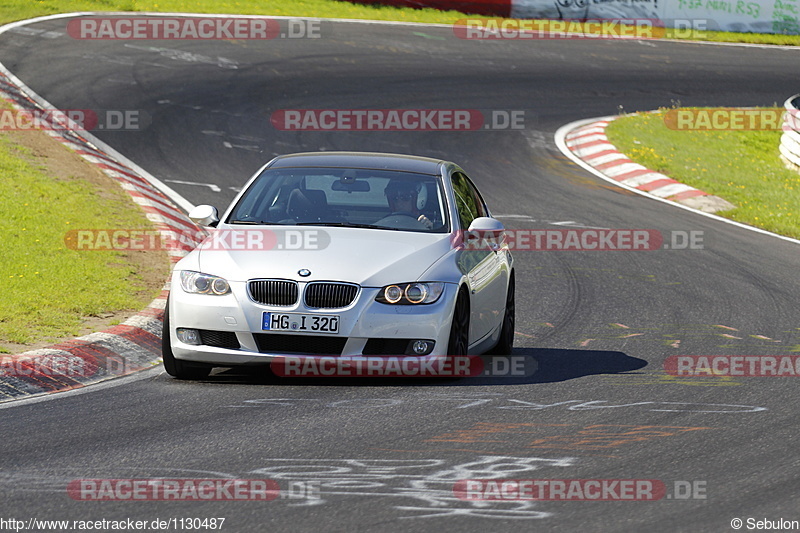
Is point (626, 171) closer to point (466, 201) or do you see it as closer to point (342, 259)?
point (466, 201)

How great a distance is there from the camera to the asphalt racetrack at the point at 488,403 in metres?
5.52

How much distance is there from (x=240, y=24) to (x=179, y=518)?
24756 mm

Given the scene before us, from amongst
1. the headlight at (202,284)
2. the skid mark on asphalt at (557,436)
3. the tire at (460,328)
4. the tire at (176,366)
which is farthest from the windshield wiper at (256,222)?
the skid mark on asphalt at (557,436)

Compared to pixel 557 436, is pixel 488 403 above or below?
below

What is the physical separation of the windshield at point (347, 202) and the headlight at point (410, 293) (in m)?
0.89

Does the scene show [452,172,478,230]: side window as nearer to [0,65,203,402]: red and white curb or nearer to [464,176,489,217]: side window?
[464,176,489,217]: side window

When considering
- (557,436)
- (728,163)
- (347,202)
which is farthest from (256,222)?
(728,163)

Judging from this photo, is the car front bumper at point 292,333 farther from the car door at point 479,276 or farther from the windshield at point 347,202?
the windshield at point 347,202

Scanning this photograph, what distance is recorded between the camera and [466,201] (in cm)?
1006

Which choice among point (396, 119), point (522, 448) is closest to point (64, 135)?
point (396, 119)

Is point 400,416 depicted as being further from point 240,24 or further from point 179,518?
point 240,24

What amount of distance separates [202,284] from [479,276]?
2040 millimetres

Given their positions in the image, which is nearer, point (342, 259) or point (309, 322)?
point (309, 322)

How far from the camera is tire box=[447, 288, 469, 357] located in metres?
8.43
